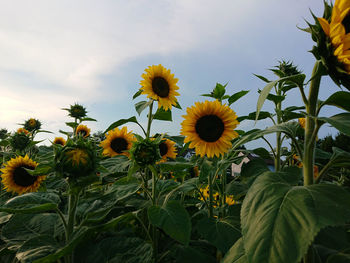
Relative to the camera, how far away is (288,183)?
2.78 ft

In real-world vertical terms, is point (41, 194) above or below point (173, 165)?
below

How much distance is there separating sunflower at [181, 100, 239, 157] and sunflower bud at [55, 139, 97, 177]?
695 mm

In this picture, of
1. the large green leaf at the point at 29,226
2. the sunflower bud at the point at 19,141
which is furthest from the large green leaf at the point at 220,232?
the sunflower bud at the point at 19,141

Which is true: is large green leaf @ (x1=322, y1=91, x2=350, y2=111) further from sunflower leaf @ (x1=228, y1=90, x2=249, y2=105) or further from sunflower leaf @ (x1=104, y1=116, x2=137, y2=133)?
sunflower leaf @ (x1=104, y1=116, x2=137, y2=133)

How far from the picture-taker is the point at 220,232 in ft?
3.80

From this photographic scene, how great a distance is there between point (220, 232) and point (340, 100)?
0.72 metres

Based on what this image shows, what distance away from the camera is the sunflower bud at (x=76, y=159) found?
1.15 meters

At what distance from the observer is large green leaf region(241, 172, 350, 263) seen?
2.06 feet

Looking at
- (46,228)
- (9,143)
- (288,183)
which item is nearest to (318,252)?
(288,183)

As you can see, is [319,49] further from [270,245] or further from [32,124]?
[32,124]

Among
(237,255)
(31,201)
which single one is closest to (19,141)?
(31,201)

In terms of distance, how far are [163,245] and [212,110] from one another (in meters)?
0.90

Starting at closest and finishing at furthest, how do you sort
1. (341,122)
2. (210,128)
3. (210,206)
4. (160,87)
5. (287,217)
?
(287,217), (341,122), (210,206), (210,128), (160,87)

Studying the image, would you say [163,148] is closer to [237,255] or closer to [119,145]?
[119,145]
